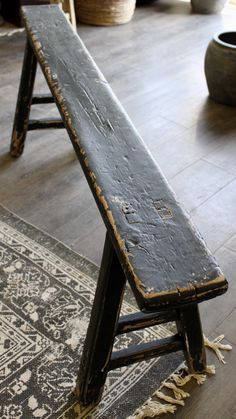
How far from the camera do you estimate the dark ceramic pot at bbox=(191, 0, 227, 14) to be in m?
3.86

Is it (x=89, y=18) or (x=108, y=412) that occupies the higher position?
(x=89, y=18)

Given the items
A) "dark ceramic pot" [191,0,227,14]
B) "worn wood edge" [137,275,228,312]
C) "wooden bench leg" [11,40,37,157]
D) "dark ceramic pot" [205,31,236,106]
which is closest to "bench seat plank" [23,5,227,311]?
"worn wood edge" [137,275,228,312]

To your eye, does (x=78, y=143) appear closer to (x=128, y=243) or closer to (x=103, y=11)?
(x=128, y=243)

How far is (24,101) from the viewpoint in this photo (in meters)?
2.06

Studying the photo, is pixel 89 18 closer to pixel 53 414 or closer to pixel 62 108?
pixel 62 108

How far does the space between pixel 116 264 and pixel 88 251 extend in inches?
25.8

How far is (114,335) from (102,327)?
0.04m

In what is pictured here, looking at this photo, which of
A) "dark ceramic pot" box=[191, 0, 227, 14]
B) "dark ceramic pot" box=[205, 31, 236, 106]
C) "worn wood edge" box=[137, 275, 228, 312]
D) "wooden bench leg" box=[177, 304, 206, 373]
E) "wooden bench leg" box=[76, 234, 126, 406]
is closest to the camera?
"worn wood edge" box=[137, 275, 228, 312]

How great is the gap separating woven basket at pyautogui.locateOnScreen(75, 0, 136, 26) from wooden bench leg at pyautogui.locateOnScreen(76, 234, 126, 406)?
9.40ft

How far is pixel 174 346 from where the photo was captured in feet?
3.99

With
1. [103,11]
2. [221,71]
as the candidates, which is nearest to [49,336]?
Result: [221,71]

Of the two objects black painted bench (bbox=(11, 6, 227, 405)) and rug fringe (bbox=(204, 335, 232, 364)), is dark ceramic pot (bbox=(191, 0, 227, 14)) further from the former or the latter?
rug fringe (bbox=(204, 335, 232, 364))

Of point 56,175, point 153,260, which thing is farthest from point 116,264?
point 56,175

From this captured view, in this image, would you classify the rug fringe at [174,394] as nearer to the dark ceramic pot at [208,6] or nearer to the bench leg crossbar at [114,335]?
the bench leg crossbar at [114,335]
